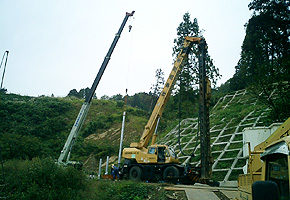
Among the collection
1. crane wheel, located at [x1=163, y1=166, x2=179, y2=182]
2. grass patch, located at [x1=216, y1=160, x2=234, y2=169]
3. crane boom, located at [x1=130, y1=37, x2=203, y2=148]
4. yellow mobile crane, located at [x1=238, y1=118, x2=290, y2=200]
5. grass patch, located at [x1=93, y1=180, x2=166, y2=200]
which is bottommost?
grass patch, located at [x1=93, y1=180, x2=166, y2=200]

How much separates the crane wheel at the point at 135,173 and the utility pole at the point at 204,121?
3.68 m

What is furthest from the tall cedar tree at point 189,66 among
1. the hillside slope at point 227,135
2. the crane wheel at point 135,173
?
the crane wheel at point 135,173

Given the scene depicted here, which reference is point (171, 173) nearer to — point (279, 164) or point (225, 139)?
point (225, 139)

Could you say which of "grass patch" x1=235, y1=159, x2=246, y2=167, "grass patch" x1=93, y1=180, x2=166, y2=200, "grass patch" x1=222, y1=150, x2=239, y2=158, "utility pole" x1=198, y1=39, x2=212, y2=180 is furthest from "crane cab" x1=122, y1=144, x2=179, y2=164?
"grass patch" x1=222, y1=150, x2=239, y2=158

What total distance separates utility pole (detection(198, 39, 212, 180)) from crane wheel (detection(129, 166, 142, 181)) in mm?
3675

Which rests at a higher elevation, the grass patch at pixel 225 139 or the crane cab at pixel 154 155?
the grass patch at pixel 225 139

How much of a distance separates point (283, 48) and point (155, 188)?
80.4 ft

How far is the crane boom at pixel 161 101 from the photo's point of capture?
17047mm

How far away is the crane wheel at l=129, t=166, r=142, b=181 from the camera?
621 inches

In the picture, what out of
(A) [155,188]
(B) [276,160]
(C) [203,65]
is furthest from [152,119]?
(B) [276,160]

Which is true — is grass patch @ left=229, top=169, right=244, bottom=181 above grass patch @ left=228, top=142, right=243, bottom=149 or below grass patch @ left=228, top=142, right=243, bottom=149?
below

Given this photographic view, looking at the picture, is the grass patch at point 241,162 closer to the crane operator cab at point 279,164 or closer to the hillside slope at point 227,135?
the hillside slope at point 227,135

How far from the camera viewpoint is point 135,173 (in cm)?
1598

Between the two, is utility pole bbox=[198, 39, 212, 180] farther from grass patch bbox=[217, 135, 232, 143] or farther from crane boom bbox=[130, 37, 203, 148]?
grass patch bbox=[217, 135, 232, 143]
